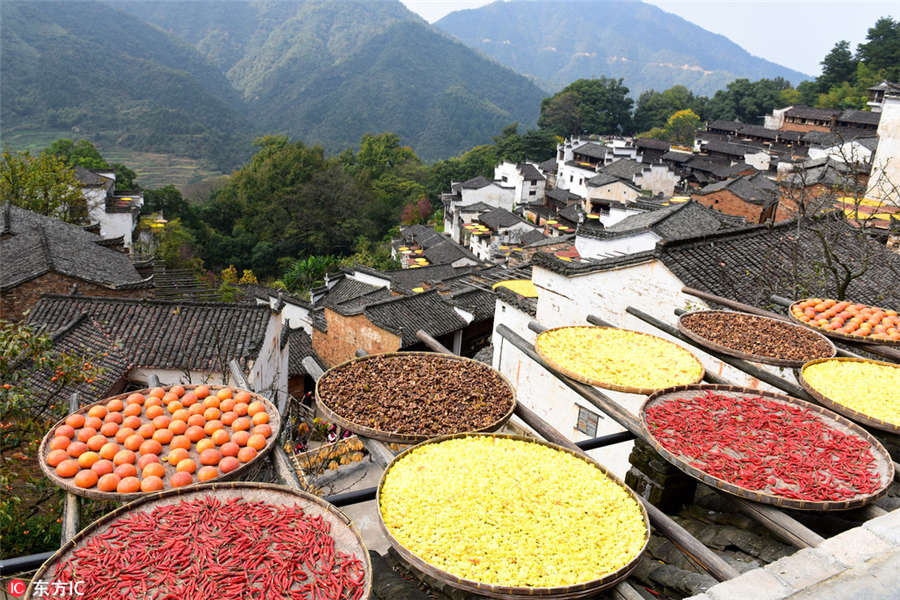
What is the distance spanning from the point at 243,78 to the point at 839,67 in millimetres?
112033

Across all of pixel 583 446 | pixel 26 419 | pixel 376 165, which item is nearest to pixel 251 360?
pixel 26 419

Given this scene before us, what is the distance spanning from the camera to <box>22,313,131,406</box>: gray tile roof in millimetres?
8609

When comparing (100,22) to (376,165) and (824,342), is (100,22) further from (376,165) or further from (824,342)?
(824,342)

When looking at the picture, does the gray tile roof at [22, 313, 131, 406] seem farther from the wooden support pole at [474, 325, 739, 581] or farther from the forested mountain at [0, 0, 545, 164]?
the forested mountain at [0, 0, 545, 164]

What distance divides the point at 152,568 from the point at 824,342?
5.71 meters

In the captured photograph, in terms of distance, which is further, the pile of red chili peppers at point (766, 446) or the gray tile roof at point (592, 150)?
the gray tile roof at point (592, 150)

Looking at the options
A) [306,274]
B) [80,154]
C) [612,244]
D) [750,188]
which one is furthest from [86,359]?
[80,154]

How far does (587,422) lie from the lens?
938 cm

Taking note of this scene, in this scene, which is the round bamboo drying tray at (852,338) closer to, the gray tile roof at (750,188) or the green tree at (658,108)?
the gray tile roof at (750,188)

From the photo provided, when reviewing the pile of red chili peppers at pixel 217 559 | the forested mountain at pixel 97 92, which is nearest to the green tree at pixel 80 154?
the forested mountain at pixel 97 92

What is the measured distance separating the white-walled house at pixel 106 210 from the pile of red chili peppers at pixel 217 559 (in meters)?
28.3

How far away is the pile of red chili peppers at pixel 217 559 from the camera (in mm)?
2500

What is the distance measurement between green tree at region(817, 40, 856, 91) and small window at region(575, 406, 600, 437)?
208 ft

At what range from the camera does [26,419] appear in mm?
6820
